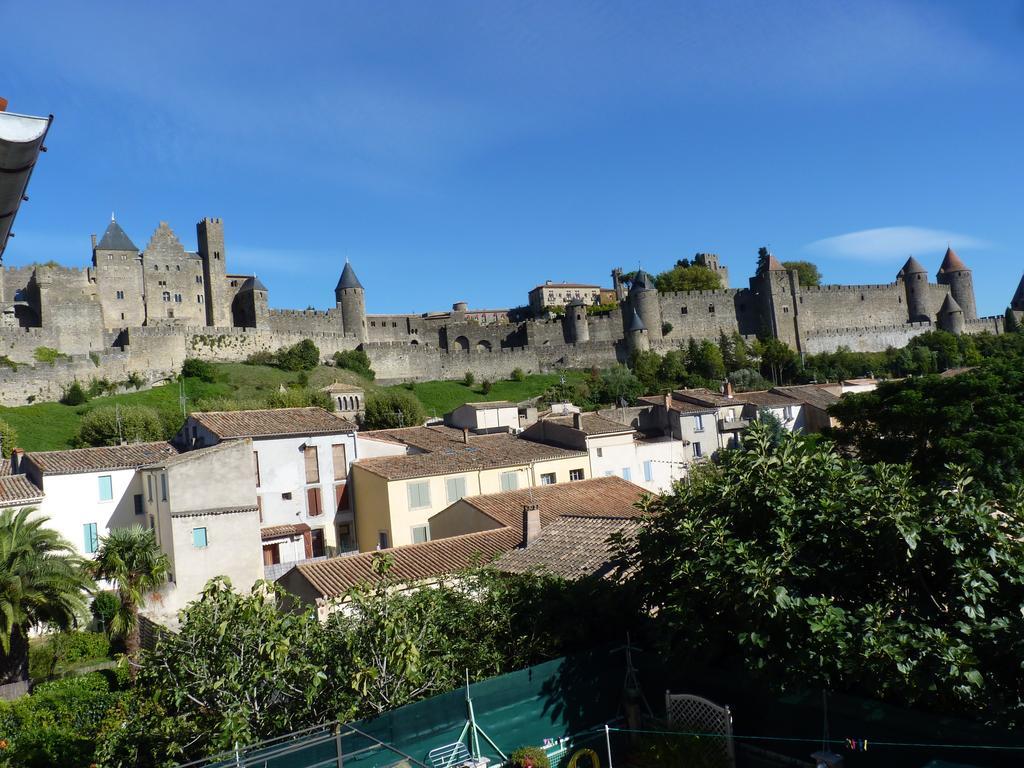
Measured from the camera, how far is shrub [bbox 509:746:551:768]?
891 cm

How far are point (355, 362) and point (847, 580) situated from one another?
2330 inches

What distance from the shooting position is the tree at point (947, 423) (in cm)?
2788

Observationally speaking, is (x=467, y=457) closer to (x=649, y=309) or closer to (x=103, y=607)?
(x=103, y=607)

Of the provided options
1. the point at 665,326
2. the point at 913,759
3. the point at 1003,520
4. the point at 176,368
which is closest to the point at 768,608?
the point at 913,759

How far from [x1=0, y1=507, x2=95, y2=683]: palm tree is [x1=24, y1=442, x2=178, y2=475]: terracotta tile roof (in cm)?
975

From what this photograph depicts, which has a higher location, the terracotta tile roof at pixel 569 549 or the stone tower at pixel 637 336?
the stone tower at pixel 637 336

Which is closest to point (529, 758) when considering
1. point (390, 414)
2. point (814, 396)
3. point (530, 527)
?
point (530, 527)

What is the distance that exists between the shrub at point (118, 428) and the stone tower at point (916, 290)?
75945 mm

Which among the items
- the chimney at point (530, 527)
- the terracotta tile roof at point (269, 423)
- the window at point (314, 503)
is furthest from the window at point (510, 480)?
the chimney at point (530, 527)

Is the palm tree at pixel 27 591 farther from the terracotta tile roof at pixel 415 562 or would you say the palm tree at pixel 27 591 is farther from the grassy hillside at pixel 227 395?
the grassy hillside at pixel 227 395

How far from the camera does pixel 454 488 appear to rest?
27062 mm

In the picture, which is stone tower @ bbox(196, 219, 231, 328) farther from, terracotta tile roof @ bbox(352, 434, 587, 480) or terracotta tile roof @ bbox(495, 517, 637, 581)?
terracotta tile roof @ bbox(495, 517, 637, 581)

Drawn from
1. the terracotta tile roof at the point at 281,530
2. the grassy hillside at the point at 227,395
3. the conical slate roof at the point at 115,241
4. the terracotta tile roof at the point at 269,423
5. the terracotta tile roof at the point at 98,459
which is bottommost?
the terracotta tile roof at the point at 281,530

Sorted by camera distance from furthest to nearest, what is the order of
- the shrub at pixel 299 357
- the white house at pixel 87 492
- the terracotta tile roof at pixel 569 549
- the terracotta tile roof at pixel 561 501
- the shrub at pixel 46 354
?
the shrub at pixel 299 357 < the shrub at pixel 46 354 < the white house at pixel 87 492 < the terracotta tile roof at pixel 561 501 < the terracotta tile roof at pixel 569 549
